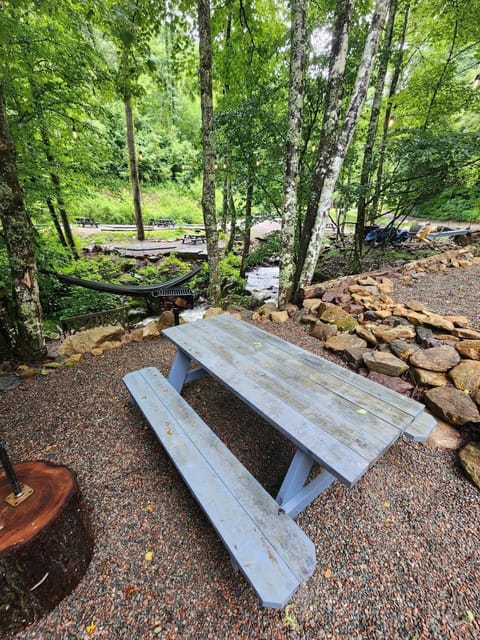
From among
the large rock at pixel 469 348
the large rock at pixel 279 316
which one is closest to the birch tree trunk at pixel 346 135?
the large rock at pixel 279 316

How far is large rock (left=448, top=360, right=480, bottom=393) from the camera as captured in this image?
154 centimetres

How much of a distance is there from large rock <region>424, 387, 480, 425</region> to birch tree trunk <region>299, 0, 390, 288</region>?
1.88m

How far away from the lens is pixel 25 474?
2.86 ft

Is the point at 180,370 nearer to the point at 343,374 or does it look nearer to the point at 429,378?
the point at 343,374

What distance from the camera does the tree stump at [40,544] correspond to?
710 mm

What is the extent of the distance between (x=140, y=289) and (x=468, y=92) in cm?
653

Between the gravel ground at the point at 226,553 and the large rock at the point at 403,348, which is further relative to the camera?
the large rock at the point at 403,348

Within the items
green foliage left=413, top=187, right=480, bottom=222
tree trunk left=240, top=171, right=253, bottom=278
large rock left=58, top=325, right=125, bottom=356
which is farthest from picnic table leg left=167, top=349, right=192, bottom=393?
green foliage left=413, top=187, right=480, bottom=222

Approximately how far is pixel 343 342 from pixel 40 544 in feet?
6.92

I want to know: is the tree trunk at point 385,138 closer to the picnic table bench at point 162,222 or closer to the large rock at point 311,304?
the large rock at point 311,304

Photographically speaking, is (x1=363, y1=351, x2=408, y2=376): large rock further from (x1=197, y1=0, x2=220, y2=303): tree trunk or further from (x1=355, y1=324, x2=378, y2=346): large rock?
(x1=197, y1=0, x2=220, y2=303): tree trunk

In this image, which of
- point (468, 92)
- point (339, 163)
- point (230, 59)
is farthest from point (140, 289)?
point (468, 92)

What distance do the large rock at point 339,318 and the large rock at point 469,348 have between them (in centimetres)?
78

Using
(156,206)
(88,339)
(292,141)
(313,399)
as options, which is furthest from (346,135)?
(156,206)
